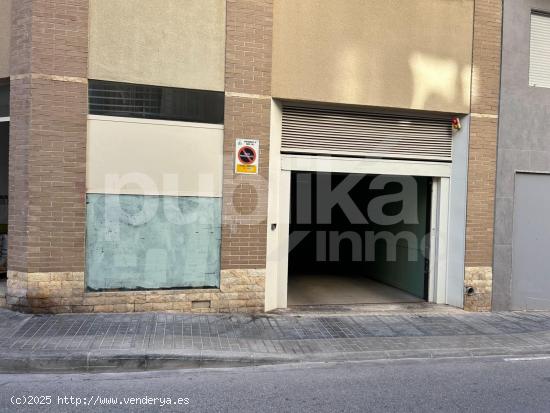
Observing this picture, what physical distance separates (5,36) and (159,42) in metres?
2.33

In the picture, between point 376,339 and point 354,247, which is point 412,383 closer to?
point 376,339

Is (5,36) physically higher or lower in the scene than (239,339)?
higher

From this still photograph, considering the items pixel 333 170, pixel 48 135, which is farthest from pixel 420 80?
pixel 48 135

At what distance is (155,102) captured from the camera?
7.15 m

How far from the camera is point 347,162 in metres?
8.16

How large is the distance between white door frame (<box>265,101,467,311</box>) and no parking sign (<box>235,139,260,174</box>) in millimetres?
307

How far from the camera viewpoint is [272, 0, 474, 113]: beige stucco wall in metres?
7.59

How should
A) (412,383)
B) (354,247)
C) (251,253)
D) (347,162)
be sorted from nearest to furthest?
(412,383), (251,253), (347,162), (354,247)

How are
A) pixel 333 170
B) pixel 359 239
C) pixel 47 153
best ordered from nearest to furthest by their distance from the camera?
pixel 47 153, pixel 333 170, pixel 359 239

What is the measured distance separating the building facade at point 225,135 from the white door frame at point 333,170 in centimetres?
3

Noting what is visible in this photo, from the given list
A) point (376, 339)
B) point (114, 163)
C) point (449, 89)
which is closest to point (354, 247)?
point (449, 89)

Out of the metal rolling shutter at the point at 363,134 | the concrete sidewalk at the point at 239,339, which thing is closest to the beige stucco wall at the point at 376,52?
the metal rolling shutter at the point at 363,134

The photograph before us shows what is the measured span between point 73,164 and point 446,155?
658cm

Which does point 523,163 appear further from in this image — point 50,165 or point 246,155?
point 50,165
